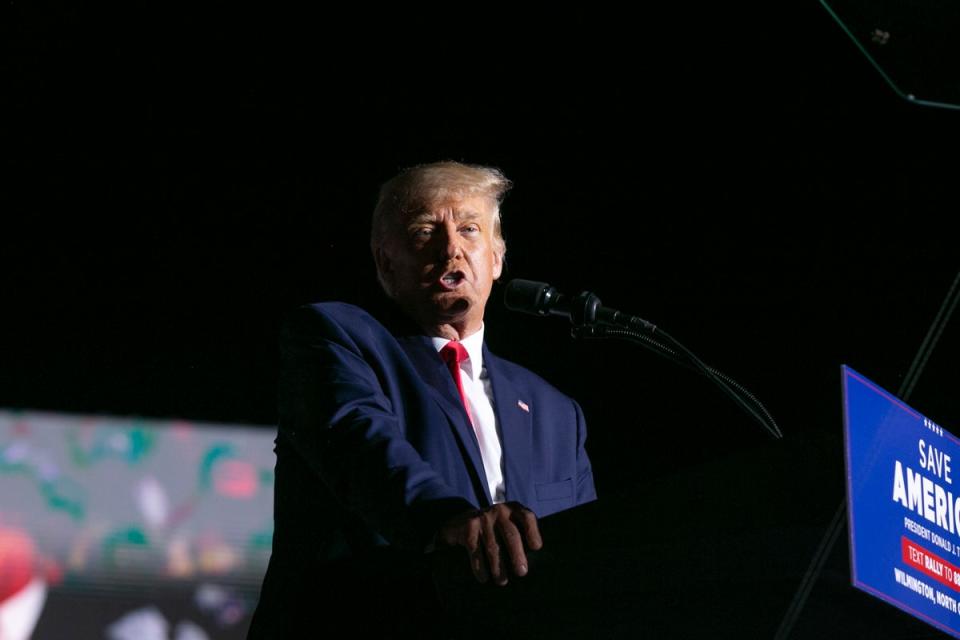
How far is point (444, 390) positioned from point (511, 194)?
1526 millimetres

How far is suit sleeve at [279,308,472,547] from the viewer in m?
1.15

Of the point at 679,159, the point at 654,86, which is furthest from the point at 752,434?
the point at 654,86

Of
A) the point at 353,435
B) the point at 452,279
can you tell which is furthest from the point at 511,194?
the point at 353,435

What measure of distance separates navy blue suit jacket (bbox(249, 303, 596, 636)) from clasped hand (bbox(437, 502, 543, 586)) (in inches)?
3.7

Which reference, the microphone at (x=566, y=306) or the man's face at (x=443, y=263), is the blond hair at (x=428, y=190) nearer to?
the man's face at (x=443, y=263)

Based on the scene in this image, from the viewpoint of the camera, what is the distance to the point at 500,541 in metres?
0.97

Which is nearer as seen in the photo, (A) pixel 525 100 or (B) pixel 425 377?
(B) pixel 425 377

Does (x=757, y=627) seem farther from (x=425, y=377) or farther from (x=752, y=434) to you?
(x=752, y=434)

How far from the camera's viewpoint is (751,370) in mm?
2801

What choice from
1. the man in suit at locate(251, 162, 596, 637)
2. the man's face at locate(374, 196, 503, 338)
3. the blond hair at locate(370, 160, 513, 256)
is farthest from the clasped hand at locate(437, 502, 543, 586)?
the blond hair at locate(370, 160, 513, 256)

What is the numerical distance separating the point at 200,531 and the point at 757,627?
73.5 inches

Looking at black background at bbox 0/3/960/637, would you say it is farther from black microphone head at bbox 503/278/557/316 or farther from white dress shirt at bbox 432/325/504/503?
black microphone head at bbox 503/278/557/316

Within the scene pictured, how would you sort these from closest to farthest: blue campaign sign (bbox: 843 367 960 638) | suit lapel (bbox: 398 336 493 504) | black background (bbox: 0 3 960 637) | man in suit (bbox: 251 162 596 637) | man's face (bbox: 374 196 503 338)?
blue campaign sign (bbox: 843 367 960 638) < man in suit (bbox: 251 162 596 637) < suit lapel (bbox: 398 336 493 504) < man's face (bbox: 374 196 503 338) < black background (bbox: 0 3 960 637)

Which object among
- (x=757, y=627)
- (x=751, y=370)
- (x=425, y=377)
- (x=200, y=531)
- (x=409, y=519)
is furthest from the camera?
(x=751, y=370)
